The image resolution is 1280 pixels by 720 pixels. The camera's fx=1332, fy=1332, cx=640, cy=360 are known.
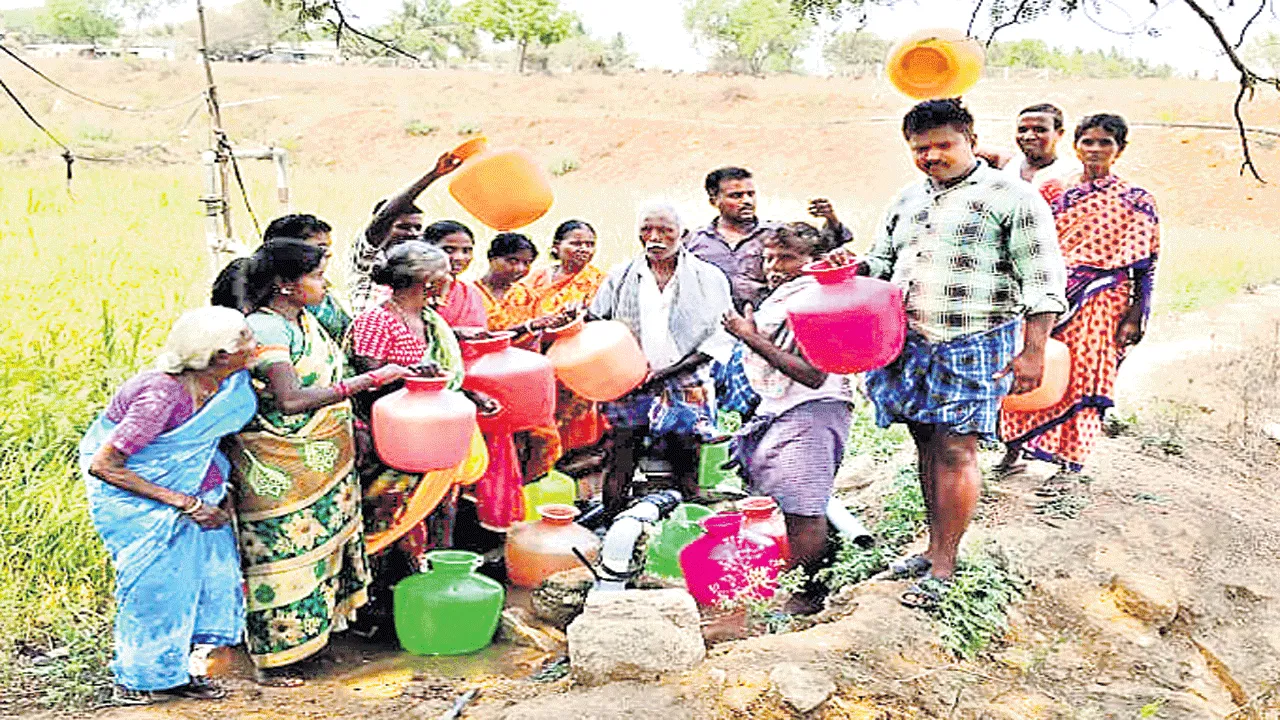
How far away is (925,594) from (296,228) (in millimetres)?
2009

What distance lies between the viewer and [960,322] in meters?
3.33

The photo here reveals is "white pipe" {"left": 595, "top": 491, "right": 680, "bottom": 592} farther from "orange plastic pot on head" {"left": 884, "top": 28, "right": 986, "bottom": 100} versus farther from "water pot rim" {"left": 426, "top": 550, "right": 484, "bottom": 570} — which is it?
"orange plastic pot on head" {"left": 884, "top": 28, "right": 986, "bottom": 100}

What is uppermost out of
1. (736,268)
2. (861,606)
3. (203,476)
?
(736,268)

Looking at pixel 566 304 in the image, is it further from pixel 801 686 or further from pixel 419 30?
pixel 801 686

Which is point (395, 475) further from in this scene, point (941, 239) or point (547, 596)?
point (941, 239)

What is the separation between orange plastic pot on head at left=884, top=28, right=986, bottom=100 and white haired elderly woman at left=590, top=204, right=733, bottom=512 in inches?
36.3

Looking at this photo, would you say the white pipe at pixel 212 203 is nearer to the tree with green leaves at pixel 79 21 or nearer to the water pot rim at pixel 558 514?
the water pot rim at pixel 558 514

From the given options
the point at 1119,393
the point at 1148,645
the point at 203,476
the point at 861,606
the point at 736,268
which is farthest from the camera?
the point at 1119,393

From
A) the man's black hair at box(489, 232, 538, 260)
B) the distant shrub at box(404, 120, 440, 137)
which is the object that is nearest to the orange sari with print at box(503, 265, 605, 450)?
the man's black hair at box(489, 232, 538, 260)

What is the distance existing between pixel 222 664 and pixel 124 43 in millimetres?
37023

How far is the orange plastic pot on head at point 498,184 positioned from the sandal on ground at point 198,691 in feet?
5.78

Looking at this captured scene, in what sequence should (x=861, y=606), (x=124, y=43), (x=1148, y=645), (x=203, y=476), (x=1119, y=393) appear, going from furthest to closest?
(x=124, y=43) < (x=1119, y=393) < (x=1148, y=645) < (x=861, y=606) < (x=203, y=476)

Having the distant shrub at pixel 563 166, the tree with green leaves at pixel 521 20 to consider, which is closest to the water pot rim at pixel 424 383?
the distant shrub at pixel 563 166

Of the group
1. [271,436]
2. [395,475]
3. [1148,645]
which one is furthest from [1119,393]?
[271,436]
